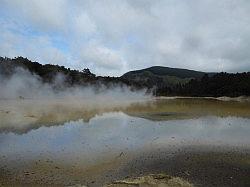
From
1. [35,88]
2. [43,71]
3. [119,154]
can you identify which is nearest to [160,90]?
[43,71]

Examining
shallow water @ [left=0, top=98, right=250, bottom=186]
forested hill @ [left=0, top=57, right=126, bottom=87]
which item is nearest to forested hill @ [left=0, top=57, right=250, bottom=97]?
forested hill @ [left=0, top=57, right=126, bottom=87]

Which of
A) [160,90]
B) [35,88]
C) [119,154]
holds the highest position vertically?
[35,88]

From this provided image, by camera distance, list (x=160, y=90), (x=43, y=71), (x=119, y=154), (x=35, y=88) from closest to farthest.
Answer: (x=119, y=154) < (x=35, y=88) < (x=43, y=71) < (x=160, y=90)

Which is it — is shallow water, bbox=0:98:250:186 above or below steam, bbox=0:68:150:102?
below

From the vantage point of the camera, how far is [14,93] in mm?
73812

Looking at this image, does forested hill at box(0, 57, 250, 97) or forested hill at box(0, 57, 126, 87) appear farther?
forested hill at box(0, 57, 250, 97)

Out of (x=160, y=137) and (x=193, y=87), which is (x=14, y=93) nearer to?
(x=160, y=137)

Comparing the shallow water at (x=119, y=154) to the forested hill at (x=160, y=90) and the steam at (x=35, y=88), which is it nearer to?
the steam at (x=35, y=88)

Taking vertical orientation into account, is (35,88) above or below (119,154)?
above

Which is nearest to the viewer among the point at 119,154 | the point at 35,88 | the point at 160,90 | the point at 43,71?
the point at 119,154

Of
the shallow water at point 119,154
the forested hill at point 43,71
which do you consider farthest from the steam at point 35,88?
the shallow water at point 119,154

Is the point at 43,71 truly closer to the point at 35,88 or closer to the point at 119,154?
the point at 35,88

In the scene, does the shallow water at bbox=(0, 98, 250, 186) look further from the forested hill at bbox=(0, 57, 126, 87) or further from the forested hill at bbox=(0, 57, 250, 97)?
the forested hill at bbox=(0, 57, 250, 97)

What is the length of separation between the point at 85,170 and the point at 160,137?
328 inches
